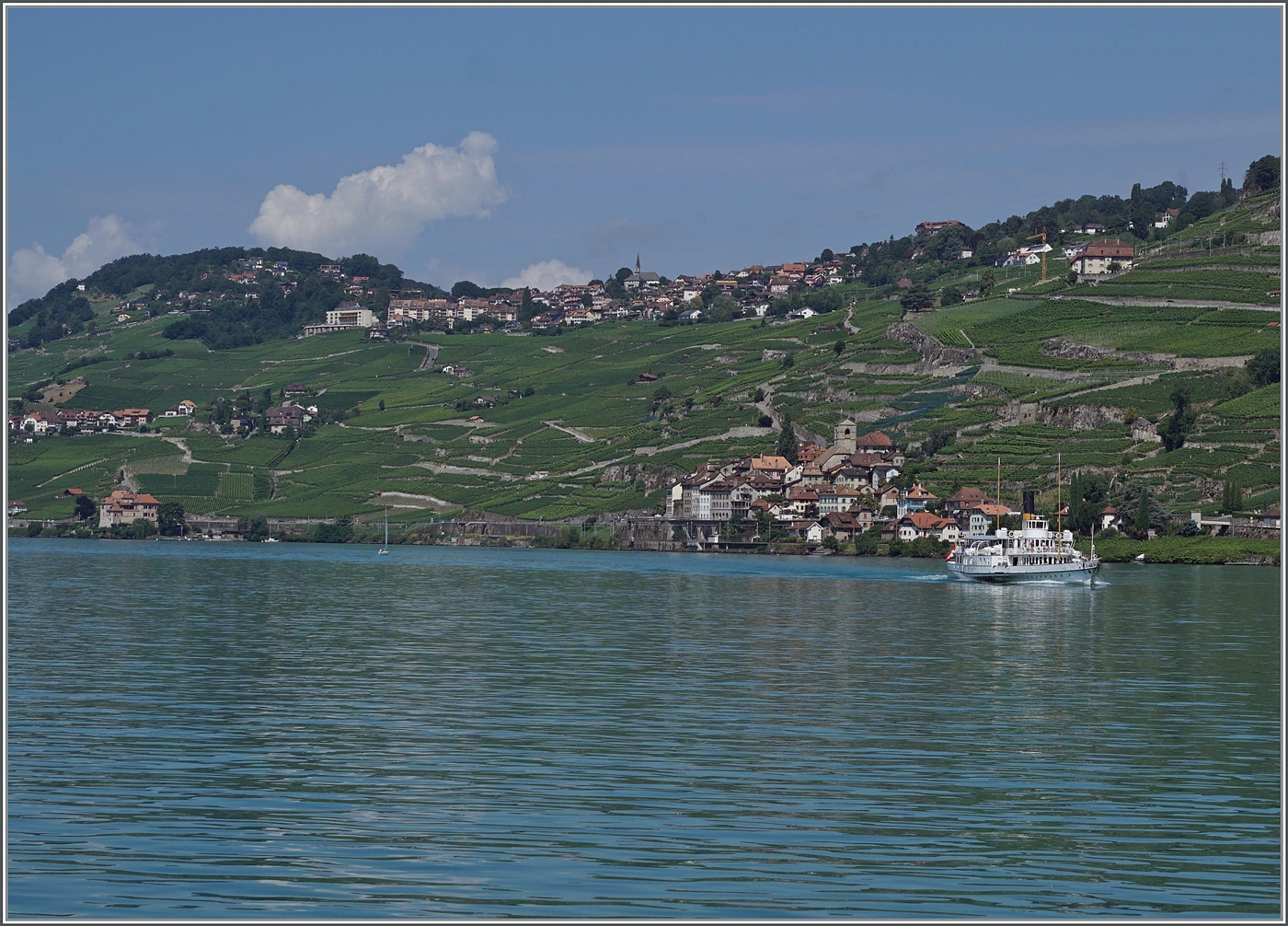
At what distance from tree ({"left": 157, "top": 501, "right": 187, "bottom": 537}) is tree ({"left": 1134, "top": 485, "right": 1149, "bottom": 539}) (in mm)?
109142

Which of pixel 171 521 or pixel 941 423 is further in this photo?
pixel 171 521

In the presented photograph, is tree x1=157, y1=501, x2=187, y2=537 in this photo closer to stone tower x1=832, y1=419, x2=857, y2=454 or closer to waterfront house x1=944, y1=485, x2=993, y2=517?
stone tower x1=832, y1=419, x2=857, y2=454

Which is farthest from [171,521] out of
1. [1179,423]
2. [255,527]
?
[1179,423]

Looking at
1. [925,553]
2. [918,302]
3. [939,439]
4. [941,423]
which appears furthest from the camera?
[918,302]

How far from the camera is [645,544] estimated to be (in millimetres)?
150750

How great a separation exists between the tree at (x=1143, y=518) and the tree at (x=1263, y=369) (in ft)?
95.2

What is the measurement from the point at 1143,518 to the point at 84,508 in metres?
125

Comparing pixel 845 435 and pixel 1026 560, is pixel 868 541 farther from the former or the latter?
pixel 1026 560

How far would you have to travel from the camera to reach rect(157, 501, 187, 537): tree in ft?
571

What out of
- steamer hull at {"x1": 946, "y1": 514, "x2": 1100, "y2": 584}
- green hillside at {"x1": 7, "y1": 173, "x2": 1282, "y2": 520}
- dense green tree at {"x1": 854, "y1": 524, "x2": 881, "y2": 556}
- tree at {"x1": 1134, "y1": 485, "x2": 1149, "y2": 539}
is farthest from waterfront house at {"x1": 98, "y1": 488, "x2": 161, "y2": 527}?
tree at {"x1": 1134, "y1": 485, "x2": 1149, "y2": 539}

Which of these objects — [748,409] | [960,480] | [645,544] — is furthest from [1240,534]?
[748,409]

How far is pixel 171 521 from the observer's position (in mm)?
174125

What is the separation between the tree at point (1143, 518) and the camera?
11550 cm

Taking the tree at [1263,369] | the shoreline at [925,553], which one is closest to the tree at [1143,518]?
the shoreline at [925,553]
